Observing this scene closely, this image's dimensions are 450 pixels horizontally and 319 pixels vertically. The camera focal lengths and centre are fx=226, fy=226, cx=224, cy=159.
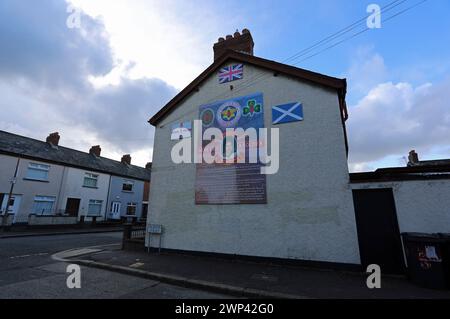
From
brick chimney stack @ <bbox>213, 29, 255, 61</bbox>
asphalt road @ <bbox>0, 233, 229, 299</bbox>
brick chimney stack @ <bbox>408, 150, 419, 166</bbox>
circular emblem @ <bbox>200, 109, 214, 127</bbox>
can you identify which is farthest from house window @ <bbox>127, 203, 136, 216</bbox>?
brick chimney stack @ <bbox>408, 150, 419, 166</bbox>

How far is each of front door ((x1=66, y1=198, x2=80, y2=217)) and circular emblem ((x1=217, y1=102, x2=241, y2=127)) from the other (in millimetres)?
21909

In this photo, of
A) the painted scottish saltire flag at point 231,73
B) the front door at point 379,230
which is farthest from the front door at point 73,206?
the front door at point 379,230

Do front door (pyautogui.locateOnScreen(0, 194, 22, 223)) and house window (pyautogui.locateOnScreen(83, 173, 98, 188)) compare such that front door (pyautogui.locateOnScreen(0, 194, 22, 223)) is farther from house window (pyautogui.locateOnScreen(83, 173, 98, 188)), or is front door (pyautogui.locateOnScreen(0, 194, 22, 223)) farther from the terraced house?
house window (pyautogui.locateOnScreen(83, 173, 98, 188))

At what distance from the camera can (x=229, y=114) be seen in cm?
1003

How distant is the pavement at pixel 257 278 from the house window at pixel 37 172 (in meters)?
17.0

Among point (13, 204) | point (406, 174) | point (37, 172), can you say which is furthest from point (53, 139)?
point (406, 174)

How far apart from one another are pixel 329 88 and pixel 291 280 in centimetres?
669

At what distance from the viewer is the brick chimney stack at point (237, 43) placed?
1214 cm

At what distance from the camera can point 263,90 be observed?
31.7ft

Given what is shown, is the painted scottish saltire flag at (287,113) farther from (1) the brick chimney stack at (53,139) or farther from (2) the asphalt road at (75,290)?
(1) the brick chimney stack at (53,139)

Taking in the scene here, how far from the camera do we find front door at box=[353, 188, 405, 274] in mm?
6660

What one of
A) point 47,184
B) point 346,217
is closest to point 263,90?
point 346,217

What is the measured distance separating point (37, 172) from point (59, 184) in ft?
7.23

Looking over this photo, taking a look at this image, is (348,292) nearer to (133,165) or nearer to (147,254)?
(147,254)
